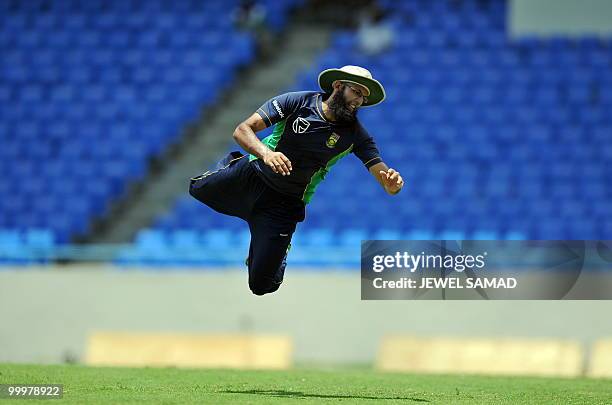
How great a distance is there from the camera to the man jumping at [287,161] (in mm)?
9047

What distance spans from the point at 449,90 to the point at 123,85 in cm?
639

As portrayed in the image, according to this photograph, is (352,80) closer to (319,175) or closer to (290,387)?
(319,175)

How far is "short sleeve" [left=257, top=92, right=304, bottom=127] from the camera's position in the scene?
29.7ft

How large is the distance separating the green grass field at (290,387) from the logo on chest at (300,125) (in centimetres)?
217

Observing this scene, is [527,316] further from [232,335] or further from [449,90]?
[449,90]

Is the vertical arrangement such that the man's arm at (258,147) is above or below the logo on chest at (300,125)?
below

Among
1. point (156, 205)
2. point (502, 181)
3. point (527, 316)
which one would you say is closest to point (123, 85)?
point (156, 205)

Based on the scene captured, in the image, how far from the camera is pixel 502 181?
18594 mm

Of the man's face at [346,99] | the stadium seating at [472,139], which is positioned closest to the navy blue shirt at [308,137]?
the man's face at [346,99]

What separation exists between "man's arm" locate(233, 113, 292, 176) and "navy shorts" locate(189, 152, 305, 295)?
98 cm

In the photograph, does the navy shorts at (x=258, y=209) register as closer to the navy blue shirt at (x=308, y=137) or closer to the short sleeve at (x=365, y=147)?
the navy blue shirt at (x=308, y=137)
